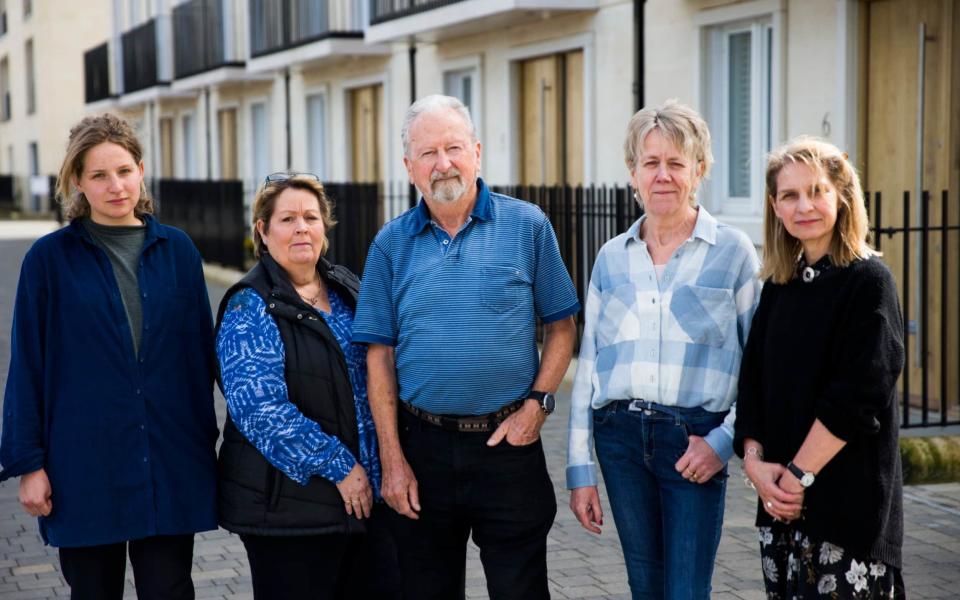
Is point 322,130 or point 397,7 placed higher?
point 397,7

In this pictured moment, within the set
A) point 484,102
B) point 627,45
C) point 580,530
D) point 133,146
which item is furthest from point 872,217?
point 484,102

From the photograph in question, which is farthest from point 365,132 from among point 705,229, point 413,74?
point 705,229

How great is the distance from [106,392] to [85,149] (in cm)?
72

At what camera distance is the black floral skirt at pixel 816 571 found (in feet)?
10.7

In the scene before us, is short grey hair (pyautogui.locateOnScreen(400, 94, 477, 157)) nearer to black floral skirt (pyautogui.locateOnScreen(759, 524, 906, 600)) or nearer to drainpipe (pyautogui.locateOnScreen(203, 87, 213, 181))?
black floral skirt (pyautogui.locateOnScreen(759, 524, 906, 600))

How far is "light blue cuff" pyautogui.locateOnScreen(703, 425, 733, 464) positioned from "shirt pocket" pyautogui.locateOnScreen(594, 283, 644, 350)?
34cm

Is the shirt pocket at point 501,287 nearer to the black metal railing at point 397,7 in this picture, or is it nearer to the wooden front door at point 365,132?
the black metal railing at point 397,7

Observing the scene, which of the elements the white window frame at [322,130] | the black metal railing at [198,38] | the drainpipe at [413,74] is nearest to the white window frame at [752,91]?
the drainpipe at [413,74]

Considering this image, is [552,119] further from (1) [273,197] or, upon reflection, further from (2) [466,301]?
(2) [466,301]

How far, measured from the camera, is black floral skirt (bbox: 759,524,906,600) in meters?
3.27

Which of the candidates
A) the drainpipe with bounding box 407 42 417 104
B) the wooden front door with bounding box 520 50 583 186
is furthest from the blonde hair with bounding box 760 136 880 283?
the drainpipe with bounding box 407 42 417 104

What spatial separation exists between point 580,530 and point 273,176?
10.3 feet

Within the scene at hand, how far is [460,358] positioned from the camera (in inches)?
145

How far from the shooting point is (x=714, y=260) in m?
3.62
